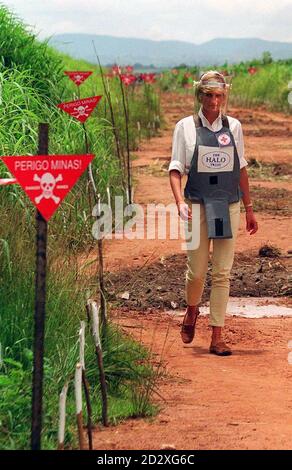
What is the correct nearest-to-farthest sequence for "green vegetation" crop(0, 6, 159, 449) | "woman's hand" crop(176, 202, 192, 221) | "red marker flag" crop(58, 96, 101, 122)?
"green vegetation" crop(0, 6, 159, 449) < "woman's hand" crop(176, 202, 192, 221) < "red marker flag" crop(58, 96, 101, 122)

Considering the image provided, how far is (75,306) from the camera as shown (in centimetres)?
688

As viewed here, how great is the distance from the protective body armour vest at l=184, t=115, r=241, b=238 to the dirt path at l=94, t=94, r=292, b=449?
75 cm

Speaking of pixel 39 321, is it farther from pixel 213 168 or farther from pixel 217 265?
pixel 217 265

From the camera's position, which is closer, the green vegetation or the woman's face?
the green vegetation

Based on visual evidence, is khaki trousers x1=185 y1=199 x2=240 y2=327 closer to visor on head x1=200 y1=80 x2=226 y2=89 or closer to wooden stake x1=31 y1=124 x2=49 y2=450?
visor on head x1=200 y1=80 x2=226 y2=89

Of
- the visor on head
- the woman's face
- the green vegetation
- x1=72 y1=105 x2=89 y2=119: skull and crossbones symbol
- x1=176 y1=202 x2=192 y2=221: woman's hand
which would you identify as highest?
the visor on head

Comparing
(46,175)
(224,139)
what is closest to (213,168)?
(224,139)

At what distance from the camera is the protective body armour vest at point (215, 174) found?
7.36 m

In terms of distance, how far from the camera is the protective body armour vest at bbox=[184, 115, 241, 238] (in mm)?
7355

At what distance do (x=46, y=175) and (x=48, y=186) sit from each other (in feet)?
Result: 0.17

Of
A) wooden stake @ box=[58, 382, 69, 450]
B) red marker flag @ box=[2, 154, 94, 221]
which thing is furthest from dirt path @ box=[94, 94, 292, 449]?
red marker flag @ box=[2, 154, 94, 221]

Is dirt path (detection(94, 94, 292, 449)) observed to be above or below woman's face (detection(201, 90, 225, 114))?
below

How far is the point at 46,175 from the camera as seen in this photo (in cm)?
464

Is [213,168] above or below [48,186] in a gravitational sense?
below
